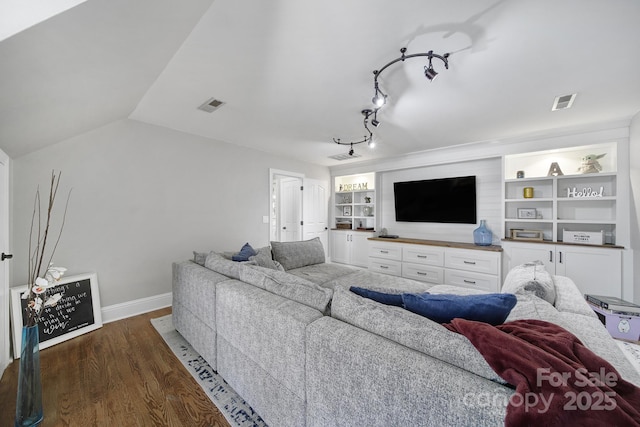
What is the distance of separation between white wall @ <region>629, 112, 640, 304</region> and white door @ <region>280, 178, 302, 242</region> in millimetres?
4886

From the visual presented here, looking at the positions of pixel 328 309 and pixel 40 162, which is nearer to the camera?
pixel 328 309

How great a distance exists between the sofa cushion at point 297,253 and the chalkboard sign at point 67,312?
6.71ft

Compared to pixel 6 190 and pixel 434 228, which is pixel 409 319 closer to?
pixel 6 190

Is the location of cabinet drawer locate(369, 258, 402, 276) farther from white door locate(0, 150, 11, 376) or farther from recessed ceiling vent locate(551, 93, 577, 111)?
white door locate(0, 150, 11, 376)

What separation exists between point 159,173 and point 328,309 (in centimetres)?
315

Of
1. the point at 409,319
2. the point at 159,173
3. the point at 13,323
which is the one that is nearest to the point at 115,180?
the point at 159,173

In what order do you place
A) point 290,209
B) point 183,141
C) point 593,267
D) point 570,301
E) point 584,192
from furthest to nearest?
point 290,209 → point 183,141 → point 584,192 → point 593,267 → point 570,301

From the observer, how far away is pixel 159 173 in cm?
329

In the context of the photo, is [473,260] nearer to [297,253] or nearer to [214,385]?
[297,253]

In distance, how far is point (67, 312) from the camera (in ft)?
8.10

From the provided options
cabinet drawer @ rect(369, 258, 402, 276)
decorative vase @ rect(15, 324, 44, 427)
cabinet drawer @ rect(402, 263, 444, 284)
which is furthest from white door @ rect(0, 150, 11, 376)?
cabinet drawer @ rect(402, 263, 444, 284)

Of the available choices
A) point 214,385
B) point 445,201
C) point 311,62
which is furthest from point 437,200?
point 214,385

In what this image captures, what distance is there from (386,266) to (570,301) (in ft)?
10.5

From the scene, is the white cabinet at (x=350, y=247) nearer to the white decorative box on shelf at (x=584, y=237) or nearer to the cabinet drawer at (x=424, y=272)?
the cabinet drawer at (x=424, y=272)
